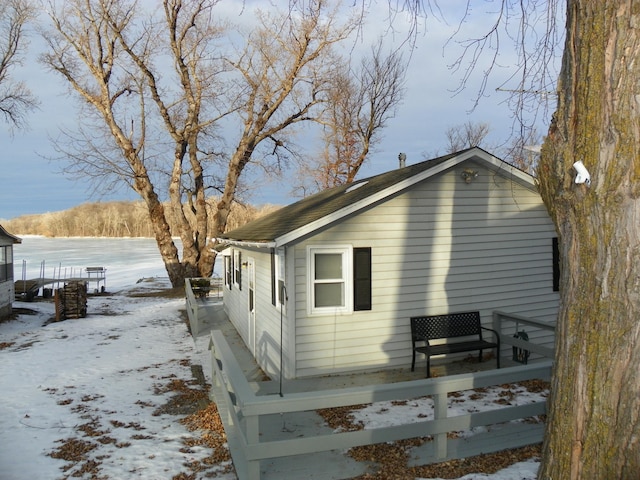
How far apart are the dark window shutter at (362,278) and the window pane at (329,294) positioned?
0.82 ft

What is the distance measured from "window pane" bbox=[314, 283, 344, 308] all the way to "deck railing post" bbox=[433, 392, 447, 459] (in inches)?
147

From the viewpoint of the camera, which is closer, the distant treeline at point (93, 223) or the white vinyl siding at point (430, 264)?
the white vinyl siding at point (430, 264)

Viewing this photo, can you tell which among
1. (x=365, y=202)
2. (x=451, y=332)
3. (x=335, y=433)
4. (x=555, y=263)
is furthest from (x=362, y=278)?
(x=555, y=263)

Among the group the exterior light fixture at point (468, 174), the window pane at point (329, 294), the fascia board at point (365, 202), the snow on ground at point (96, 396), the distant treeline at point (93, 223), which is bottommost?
the snow on ground at point (96, 396)

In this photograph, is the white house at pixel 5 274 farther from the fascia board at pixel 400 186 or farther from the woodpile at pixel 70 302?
the fascia board at pixel 400 186

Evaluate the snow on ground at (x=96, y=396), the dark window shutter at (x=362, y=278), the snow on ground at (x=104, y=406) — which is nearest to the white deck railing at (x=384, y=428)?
the snow on ground at (x=104, y=406)

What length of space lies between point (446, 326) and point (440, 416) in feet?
14.2

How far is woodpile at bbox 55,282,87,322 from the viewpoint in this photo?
1603 centimetres

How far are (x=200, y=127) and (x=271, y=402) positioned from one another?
73.0 feet

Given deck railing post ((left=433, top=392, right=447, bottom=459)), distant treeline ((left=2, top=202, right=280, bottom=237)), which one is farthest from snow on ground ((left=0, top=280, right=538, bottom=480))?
distant treeline ((left=2, top=202, right=280, bottom=237))

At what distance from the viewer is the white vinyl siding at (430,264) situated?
820 cm

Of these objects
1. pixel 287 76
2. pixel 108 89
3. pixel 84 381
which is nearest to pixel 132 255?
pixel 108 89

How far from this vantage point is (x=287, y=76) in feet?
78.0

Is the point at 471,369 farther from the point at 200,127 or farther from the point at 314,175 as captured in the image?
the point at 314,175
